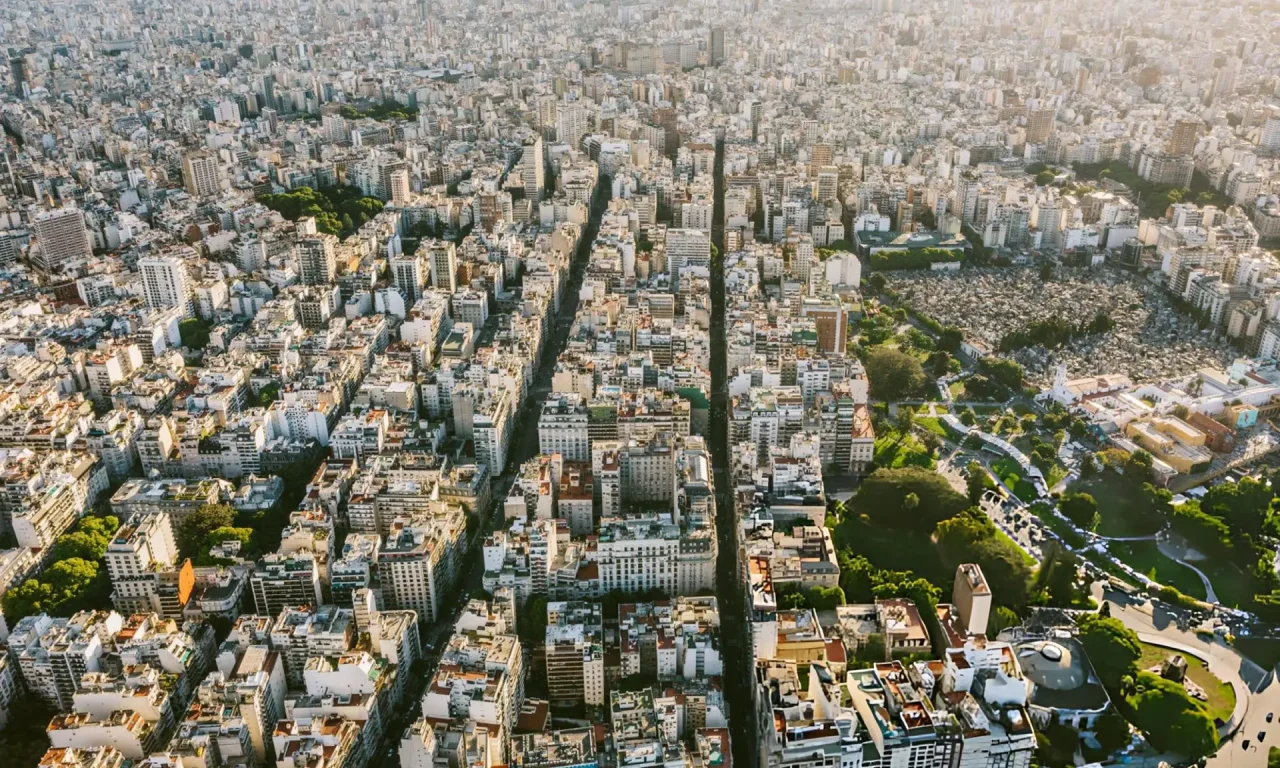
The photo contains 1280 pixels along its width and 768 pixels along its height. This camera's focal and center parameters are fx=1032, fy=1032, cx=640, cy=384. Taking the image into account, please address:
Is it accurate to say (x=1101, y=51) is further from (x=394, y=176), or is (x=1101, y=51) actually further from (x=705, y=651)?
(x=705, y=651)

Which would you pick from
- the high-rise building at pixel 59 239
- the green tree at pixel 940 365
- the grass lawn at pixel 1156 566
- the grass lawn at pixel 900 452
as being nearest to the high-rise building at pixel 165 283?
the high-rise building at pixel 59 239

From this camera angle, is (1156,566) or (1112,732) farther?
(1156,566)

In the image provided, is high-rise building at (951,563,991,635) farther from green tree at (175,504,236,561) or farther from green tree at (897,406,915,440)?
green tree at (175,504,236,561)

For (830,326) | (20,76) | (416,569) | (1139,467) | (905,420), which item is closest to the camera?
(416,569)

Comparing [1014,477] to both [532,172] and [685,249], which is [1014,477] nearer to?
[685,249]

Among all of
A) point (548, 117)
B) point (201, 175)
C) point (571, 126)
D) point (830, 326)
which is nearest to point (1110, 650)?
point (830, 326)

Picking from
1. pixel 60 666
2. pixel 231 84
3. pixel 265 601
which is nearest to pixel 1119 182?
pixel 265 601
